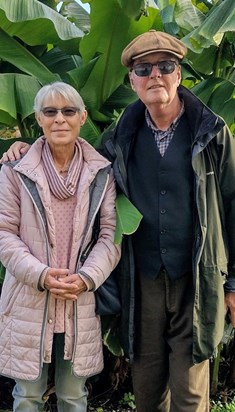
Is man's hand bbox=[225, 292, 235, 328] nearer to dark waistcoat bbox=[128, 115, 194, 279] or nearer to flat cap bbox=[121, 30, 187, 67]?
dark waistcoat bbox=[128, 115, 194, 279]

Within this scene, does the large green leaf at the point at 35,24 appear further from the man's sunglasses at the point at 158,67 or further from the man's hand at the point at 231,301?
the man's hand at the point at 231,301

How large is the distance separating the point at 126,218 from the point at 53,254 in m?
0.36

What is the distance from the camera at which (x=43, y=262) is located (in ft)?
7.72

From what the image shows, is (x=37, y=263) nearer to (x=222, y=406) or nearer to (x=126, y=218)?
(x=126, y=218)

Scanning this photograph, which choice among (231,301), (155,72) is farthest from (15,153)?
(231,301)

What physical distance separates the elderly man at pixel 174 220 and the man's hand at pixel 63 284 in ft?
0.97

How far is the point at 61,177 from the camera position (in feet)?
7.84

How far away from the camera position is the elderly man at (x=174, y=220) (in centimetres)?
235

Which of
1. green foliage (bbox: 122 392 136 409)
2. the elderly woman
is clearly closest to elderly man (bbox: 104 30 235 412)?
the elderly woman

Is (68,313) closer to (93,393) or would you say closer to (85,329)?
(85,329)

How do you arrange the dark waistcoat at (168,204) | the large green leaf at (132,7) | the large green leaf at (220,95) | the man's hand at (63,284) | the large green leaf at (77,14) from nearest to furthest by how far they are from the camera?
the man's hand at (63,284) → the dark waistcoat at (168,204) → the large green leaf at (132,7) → the large green leaf at (220,95) → the large green leaf at (77,14)

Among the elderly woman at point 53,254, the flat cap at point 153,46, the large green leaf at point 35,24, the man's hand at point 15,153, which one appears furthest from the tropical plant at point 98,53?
the elderly woman at point 53,254

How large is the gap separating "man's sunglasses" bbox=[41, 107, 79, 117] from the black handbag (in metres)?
0.48

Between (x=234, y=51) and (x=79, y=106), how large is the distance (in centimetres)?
141
